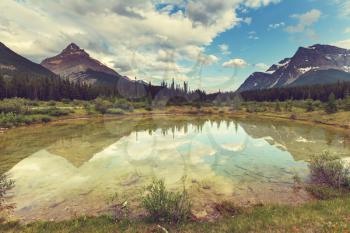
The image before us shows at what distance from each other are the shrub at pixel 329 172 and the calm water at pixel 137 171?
247 centimetres

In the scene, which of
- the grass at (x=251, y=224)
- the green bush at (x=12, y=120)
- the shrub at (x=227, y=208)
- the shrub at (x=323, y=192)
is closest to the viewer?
the grass at (x=251, y=224)

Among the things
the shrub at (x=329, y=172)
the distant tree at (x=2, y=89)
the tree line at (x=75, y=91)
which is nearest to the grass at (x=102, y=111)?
the tree line at (x=75, y=91)

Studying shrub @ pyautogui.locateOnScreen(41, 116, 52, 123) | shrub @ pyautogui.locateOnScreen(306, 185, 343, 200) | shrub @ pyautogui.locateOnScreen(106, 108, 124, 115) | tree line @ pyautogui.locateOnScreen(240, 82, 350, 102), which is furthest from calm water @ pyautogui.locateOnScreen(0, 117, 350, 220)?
tree line @ pyautogui.locateOnScreen(240, 82, 350, 102)

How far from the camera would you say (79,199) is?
15523mm

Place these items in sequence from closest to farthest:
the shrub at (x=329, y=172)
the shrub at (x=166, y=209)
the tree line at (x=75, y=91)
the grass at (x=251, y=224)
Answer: the grass at (x=251, y=224)
the shrub at (x=166, y=209)
the shrub at (x=329, y=172)
the tree line at (x=75, y=91)

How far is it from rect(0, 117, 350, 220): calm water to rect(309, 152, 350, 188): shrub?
247cm

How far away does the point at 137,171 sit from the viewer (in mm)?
22125

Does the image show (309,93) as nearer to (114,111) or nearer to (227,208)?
(114,111)

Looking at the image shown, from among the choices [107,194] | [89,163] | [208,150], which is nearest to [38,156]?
[89,163]

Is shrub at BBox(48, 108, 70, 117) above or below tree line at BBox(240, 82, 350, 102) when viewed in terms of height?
below

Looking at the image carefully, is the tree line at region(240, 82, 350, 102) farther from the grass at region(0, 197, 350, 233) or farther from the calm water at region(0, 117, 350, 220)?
the grass at region(0, 197, 350, 233)

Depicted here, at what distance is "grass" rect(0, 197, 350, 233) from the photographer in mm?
9562

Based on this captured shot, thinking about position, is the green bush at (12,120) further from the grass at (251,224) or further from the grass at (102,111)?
the grass at (251,224)

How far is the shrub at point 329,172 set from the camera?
643 inches
